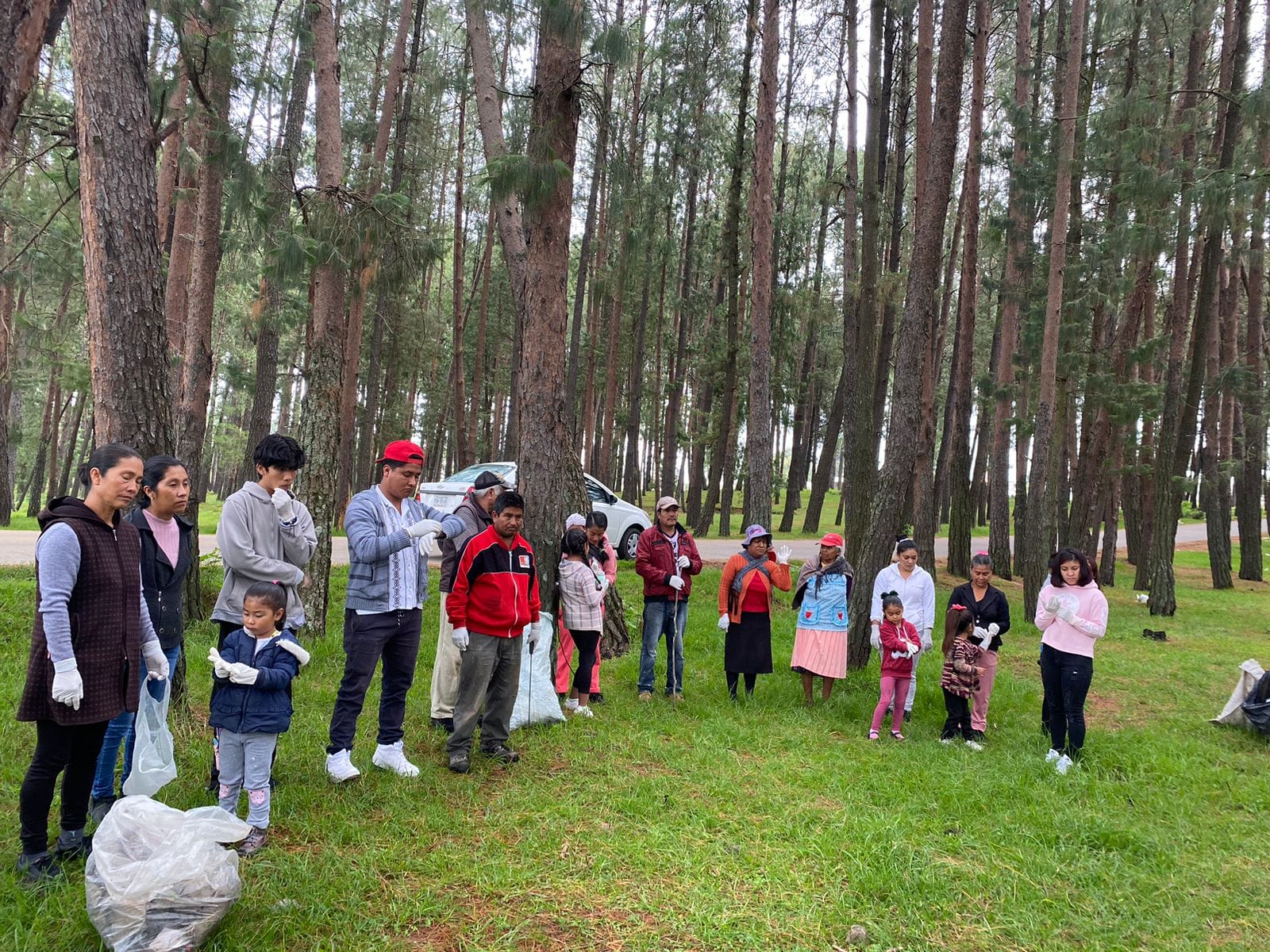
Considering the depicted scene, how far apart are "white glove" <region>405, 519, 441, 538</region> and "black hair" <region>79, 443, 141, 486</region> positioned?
57.7 inches

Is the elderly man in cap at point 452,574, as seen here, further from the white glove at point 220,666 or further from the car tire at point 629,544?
the car tire at point 629,544

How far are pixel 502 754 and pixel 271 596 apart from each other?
207cm

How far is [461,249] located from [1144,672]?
58.8 ft

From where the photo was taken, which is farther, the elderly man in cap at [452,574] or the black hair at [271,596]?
the elderly man in cap at [452,574]

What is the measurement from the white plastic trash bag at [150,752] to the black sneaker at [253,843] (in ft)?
1.48

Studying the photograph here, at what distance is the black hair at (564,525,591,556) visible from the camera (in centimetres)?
618

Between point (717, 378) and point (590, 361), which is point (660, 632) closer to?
point (717, 378)

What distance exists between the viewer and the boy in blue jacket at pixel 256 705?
3.52 m

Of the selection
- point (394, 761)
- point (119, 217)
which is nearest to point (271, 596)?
point (394, 761)

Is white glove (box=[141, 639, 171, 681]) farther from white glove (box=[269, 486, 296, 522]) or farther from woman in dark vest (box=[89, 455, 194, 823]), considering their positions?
white glove (box=[269, 486, 296, 522])

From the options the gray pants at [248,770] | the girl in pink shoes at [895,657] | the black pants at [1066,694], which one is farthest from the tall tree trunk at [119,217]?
the black pants at [1066,694]

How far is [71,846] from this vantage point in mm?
3281

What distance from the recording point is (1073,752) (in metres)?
5.81

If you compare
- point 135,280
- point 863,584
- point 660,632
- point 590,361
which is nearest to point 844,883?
point 660,632
